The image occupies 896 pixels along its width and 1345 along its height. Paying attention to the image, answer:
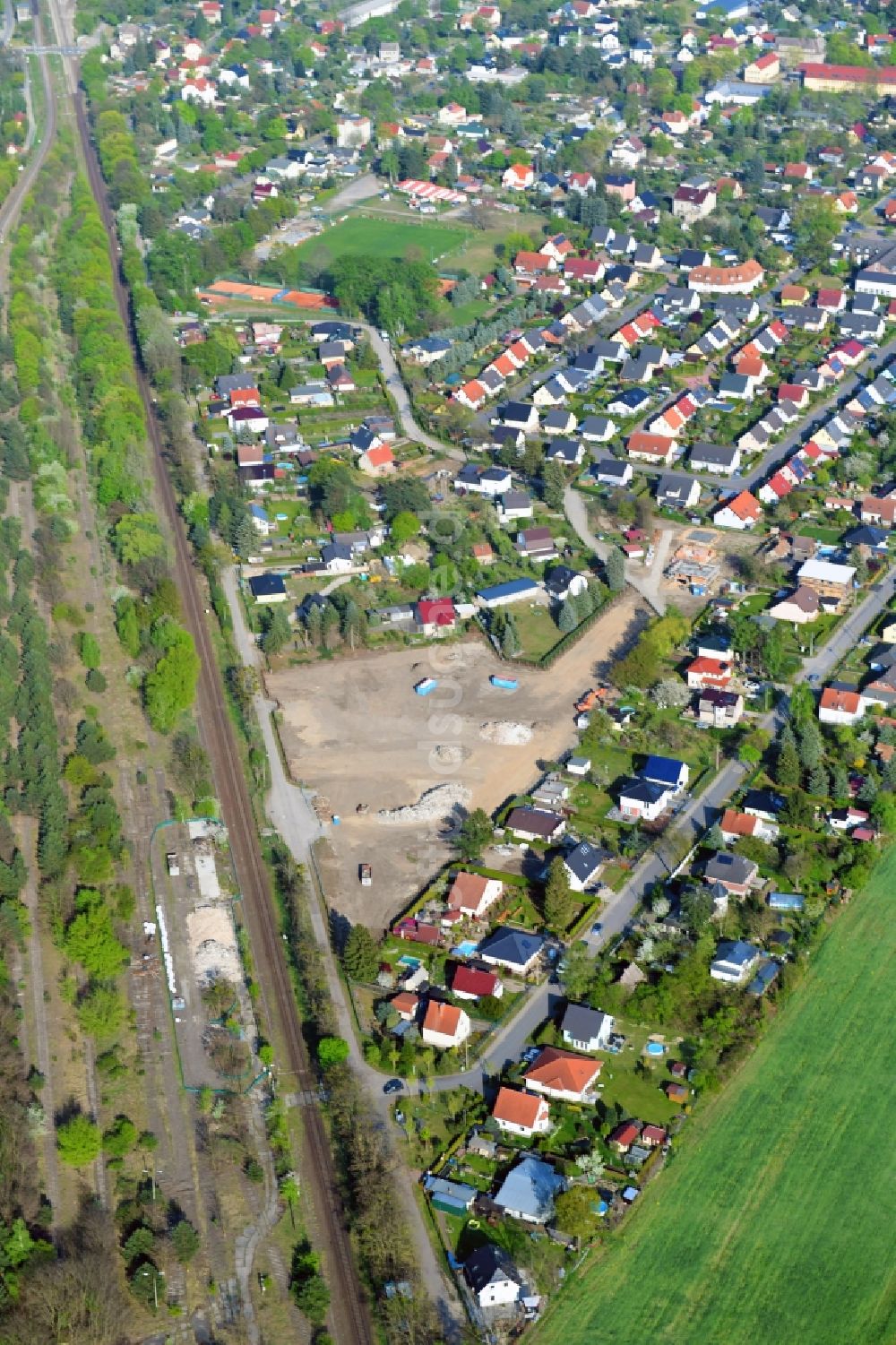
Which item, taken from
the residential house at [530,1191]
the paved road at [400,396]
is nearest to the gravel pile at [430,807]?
the residential house at [530,1191]

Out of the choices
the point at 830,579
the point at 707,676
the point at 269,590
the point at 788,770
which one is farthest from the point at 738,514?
the point at 269,590

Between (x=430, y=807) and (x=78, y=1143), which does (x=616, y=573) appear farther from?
(x=78, y=1143)

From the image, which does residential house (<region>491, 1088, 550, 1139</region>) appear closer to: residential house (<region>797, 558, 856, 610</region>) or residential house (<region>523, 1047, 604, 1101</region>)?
residential house (<region>523, 1047, 604, 1101</region>)

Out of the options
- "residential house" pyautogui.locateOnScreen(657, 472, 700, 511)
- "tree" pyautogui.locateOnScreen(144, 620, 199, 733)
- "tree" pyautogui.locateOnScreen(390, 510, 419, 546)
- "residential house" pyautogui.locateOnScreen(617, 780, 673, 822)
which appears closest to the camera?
"residential house" pyautogui.locateOnScreen(617, 780, 673, 822)

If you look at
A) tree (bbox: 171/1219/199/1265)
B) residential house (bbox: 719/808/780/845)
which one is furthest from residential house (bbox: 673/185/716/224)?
tree (bbox: 171/1219/199/1265)

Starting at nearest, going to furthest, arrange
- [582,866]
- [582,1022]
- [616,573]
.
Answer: [582,1022] → [582,866] → [616,573]

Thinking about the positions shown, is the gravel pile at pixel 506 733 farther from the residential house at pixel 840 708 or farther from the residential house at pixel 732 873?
the residential house at pixel 840 708

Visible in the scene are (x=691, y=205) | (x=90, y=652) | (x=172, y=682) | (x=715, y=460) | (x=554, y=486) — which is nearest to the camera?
(x=172, y=682)
